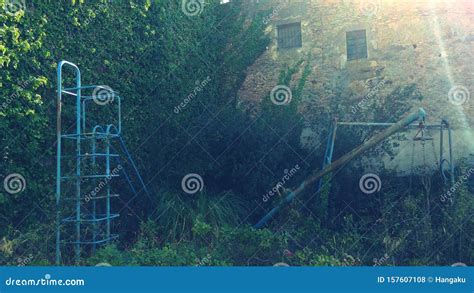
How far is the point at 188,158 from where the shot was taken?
7.96m

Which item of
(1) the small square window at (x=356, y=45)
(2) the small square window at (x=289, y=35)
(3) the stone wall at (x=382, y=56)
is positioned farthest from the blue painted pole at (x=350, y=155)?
(2) the small square window at (x=289, y=35)

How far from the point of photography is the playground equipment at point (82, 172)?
18.1ft

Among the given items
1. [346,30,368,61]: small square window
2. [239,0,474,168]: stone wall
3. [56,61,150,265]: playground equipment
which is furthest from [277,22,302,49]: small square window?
[56,61,150,265]: playground equipment

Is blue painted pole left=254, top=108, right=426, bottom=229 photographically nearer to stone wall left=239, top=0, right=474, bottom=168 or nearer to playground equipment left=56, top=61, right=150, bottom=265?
playground equipment left=56, top=61, right=150, bottom=265

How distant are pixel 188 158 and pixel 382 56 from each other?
5.10 meters

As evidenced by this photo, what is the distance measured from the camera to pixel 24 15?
5.73 m

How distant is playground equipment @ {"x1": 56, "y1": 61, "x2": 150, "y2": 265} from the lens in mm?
5527

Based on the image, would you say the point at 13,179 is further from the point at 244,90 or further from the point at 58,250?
the point at 244,90

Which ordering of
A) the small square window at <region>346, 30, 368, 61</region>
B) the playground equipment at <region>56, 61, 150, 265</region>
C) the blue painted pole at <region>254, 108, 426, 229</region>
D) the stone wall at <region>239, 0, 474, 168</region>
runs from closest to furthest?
the playground equipment at <region>56, 61, 150, 265</region> < the blue painted pole at <region>254, 108, 426, 229</region> < the stone wall at <region>239, 0, 474, 168</region> < the small square window at <region>346, 30, 368, 61</region>

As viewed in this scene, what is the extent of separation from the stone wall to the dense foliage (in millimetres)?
294

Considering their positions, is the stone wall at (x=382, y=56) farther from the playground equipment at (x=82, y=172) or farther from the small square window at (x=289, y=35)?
the playground equipment at (x=82, y=172)

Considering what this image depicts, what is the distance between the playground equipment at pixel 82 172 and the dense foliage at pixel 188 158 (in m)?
0.22

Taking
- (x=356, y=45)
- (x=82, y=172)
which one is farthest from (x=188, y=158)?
(x=356, y=45)

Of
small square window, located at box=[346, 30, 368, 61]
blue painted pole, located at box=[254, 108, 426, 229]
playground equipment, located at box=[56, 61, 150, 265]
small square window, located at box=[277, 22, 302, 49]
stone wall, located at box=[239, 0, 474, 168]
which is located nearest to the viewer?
playground equipment, located at box=[56, 61, 150, 265]
